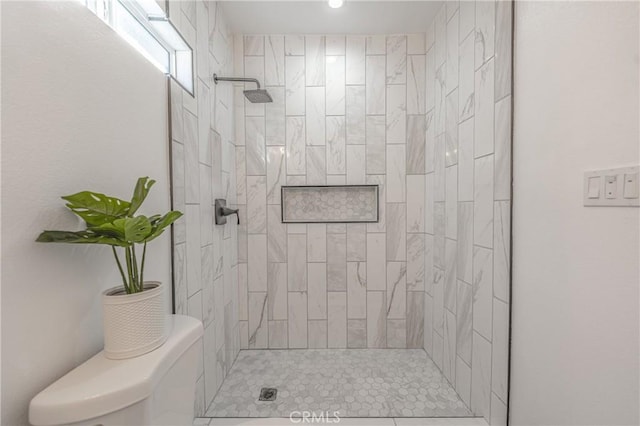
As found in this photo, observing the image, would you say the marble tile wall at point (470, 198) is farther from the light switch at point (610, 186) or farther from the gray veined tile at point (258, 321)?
the gray veined tile at point (258, 321)

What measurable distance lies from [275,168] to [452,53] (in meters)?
1.29

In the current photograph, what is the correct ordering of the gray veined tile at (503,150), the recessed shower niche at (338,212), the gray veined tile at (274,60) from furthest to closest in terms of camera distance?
the gray veined tile at (274,60) < the recessed shower niche at (338,212) < the gray veined tile at (503,150)

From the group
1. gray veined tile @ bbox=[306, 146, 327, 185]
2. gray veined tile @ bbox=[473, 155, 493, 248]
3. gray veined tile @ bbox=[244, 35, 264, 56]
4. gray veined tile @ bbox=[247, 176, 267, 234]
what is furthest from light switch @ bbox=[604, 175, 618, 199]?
gray veined tile @ bbox=[244, 35, 264, 56]

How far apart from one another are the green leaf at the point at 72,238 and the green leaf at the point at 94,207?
29mm

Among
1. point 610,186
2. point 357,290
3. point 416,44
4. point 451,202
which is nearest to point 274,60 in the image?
point 416,44

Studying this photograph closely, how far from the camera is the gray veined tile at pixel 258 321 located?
207cm

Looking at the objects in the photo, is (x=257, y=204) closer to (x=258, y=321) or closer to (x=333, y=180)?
(x=333, y=180)

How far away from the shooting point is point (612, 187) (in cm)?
76

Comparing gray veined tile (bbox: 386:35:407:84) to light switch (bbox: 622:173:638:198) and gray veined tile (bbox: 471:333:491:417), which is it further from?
gray veined tile (bbox: 471:333:491:417)

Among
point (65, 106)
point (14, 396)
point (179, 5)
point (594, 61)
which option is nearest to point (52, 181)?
point (65, 106)

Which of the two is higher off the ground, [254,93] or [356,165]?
[254,93]

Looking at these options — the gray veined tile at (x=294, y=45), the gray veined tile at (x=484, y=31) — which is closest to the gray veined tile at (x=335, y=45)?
the gray veined tile at (x=294, y=45)

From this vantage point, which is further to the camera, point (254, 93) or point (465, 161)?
point (254, 93)

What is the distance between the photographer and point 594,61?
2.70 feet
